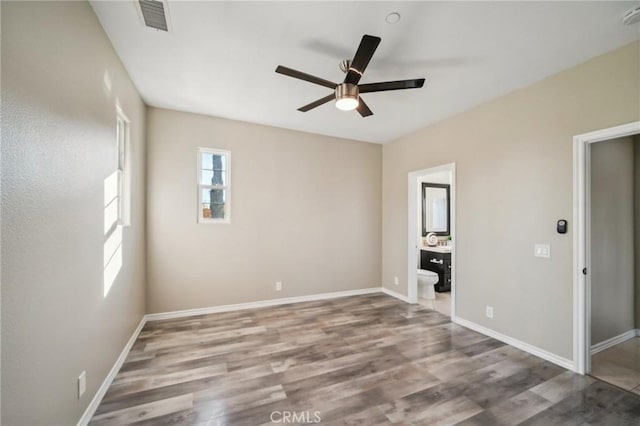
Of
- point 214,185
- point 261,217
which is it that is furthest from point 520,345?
point 214,185

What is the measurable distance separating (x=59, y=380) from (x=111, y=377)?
97 centimetres

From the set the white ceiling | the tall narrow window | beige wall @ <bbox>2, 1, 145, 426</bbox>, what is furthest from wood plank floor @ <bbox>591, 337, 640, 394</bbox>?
the tall narrow window

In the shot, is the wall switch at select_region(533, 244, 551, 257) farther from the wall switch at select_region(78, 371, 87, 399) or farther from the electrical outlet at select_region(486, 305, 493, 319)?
the wall switch at select_region(78, 371, 87, 399)

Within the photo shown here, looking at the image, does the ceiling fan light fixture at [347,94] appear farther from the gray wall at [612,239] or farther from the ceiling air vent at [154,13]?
the gray wall at [612,239]

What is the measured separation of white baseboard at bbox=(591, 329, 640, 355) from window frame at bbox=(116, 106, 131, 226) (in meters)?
5.17

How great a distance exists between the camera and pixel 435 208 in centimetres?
605

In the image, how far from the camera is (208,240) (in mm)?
3898

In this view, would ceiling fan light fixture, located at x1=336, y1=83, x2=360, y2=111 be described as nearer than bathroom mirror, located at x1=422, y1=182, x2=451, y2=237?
Yes

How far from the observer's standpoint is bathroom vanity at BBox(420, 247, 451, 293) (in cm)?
521

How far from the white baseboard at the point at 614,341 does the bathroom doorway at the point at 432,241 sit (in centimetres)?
140

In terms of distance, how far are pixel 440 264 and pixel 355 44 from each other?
4.42 meters

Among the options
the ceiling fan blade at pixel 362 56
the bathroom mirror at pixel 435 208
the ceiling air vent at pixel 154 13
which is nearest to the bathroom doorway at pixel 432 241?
the bathroom mirror at pixel 435 208

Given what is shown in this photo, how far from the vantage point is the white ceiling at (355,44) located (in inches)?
74.5

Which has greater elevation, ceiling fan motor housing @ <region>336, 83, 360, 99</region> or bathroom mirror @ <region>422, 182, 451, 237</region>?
ceiling fan motor housing @ <region>336, 83, 360, 99</region>
